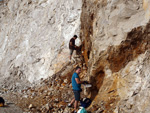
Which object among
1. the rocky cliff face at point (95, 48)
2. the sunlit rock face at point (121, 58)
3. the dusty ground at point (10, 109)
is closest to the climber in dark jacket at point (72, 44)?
the rocky cliff face at point (95, 48)

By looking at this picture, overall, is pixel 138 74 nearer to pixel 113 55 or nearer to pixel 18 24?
pixel 113 55

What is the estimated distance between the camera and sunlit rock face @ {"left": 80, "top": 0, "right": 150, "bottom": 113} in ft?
14.8

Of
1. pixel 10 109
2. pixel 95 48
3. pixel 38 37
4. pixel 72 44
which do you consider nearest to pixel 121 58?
pixel 95 48

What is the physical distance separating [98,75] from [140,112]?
1923 millimetres

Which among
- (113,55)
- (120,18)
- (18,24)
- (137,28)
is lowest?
(113,55)

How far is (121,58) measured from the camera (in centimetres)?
514

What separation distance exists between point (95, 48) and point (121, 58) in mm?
1017

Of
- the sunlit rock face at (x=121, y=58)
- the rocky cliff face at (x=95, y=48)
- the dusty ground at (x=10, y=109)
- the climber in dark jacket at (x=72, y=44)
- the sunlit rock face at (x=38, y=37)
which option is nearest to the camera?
the sunlit rock face at (x=121, y=58)

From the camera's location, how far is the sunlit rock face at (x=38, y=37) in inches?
375

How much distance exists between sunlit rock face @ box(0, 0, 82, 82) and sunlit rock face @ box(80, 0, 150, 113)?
3.43 metres

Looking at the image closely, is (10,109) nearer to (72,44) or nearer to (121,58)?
(72,44)

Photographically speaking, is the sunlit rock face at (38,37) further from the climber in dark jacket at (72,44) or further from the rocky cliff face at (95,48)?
the climber in dark jacket at (72,44)

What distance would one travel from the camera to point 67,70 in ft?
28.2

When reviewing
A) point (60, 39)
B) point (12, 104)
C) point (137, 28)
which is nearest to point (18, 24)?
point (60, 39)
